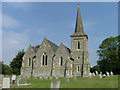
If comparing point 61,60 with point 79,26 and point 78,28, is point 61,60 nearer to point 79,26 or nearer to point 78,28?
point 78,28

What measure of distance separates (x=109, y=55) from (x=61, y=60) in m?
15.1

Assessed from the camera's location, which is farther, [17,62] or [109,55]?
[17,62]

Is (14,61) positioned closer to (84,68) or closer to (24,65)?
(24,65)

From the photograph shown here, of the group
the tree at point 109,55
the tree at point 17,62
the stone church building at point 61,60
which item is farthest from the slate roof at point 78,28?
the tree at point 17,62

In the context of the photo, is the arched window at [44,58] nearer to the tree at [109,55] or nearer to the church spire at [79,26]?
the church spire at [79,26]

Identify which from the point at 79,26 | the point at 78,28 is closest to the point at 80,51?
the point at 78,28

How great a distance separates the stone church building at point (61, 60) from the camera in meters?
38.0

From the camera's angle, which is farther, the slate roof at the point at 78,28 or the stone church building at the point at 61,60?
the slate roof at the point at 78,28

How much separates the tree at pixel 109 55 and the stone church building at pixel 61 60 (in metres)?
9.24

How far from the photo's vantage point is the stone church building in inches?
1496

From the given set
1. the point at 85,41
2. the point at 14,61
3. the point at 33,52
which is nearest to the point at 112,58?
the point at 85,41

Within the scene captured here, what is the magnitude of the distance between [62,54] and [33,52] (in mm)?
7916

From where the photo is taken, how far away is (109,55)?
45938 millimetres

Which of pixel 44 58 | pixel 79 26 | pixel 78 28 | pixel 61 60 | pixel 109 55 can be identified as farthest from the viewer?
pixel 109 55
